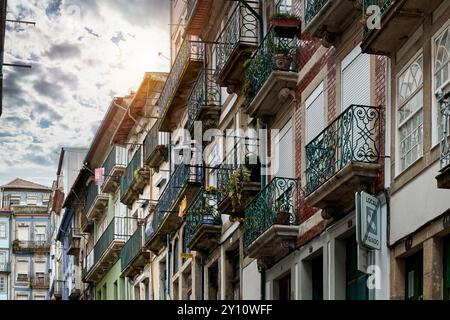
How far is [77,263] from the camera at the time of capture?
245 feet

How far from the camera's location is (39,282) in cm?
11669

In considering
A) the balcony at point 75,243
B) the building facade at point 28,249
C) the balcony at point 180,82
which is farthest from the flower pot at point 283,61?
the building facade at point 28,249

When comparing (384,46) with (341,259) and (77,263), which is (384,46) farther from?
(77,263)

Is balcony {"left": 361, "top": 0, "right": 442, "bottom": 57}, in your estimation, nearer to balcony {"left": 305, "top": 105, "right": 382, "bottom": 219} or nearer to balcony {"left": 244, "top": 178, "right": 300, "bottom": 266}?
balcony {"left": 305, "top": 105, "right": 382, "bottom": 219}

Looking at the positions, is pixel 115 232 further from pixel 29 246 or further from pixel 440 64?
pixel 29 246

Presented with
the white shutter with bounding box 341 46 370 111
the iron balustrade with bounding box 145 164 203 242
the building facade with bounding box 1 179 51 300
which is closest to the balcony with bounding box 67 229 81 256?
the iron balustrade with bounding box 145 164 203 242

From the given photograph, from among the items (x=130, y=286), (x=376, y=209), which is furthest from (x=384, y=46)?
(x=130, y=286)

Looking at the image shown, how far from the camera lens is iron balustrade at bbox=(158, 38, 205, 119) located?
41219mm

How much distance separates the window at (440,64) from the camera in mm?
21250

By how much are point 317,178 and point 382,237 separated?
2.72m

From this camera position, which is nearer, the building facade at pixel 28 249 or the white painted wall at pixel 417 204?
the white painted wall at pixel 417 204

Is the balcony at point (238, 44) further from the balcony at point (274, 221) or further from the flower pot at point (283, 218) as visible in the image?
the flower pot at point (283, 218)

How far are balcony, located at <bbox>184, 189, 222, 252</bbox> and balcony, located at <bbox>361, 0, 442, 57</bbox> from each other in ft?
46.0

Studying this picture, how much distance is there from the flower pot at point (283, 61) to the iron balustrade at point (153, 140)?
60.3 feet
